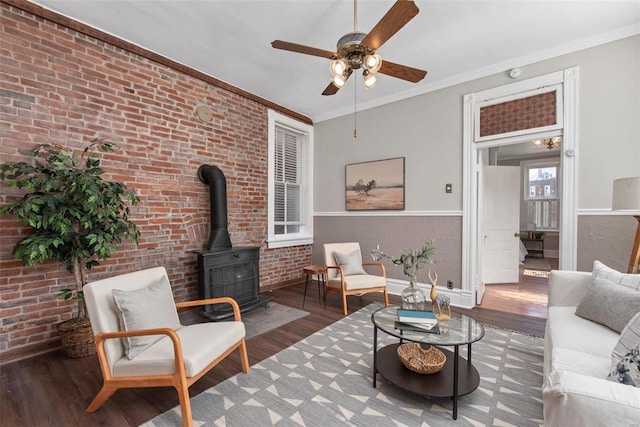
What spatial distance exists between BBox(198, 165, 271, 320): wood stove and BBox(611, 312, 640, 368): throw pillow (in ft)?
10.2

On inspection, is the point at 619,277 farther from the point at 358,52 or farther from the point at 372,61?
the point at 358,52

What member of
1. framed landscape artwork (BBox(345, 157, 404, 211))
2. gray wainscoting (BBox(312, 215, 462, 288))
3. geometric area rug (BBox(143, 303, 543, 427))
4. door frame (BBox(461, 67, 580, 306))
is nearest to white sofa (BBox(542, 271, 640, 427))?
geometric area rug (BBox(143, 303, 543, 427))

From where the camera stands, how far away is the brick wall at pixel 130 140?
2.38 metres

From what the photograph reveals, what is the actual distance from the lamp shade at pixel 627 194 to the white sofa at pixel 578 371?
656 mm

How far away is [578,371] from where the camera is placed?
144cm

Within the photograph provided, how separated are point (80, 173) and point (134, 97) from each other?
119cm

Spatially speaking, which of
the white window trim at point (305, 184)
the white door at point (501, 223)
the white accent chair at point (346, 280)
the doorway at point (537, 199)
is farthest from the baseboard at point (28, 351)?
the doorway at point (537, 199)

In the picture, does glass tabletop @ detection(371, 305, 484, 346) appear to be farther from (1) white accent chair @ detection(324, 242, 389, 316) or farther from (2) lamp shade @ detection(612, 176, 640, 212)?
(2) lamp shade @ detection(612, 176, 640, 212)

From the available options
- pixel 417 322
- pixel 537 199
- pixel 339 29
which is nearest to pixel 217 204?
pixel 339 29

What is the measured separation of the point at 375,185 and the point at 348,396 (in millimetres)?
3188

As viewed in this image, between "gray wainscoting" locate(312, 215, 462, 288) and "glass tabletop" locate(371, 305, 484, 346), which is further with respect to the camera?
"gray wainscoting" locate(312, 215, 462, 288)

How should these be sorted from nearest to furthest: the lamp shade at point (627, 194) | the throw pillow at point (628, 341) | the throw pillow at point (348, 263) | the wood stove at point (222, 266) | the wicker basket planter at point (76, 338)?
the throw pillow at point (628, 341) < the lamp shade at point (627, 194) < the wicker basket planter at point (76, 338) < the wood stove at point (222, 266) < the throw pillow at point (348, 263)

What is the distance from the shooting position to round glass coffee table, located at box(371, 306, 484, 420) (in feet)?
5.77

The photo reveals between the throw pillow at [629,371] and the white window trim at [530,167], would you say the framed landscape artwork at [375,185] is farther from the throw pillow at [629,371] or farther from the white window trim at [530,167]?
the white window trim at [530,167]
